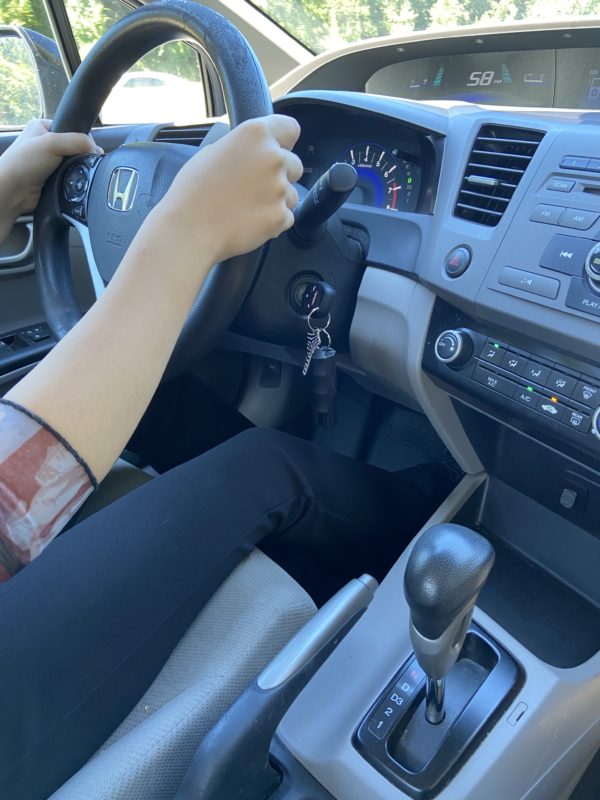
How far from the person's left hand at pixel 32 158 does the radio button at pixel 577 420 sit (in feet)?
2.56

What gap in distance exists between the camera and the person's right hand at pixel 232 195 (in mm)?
653

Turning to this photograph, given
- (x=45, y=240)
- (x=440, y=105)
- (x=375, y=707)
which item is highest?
(x=440, y=105)

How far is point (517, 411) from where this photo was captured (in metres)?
0.82

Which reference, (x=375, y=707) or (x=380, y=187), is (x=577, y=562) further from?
(x=380, y=187)

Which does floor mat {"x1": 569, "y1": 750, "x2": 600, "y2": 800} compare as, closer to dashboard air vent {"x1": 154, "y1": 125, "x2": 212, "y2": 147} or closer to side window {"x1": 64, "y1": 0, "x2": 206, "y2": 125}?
dashboard air vent {"x1": 154, "y1": 125, "x2": 212, "y2": 147}

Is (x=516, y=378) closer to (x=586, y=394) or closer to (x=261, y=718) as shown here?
(x=586, y=394)

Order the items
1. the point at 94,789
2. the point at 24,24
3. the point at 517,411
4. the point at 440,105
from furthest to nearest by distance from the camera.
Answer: the point at 24,24 < the point at 440,105 < the point at 517,411 < the point at 94,789

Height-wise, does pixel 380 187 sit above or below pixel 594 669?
above

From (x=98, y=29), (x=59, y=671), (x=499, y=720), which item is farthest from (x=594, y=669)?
(x=98, y=29)

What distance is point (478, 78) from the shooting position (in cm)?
169

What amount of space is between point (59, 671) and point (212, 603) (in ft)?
0.64

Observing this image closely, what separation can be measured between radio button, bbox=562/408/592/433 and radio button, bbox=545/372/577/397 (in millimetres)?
22

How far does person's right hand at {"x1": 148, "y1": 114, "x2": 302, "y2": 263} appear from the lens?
0.65 m

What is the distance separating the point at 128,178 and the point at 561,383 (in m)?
0.64
